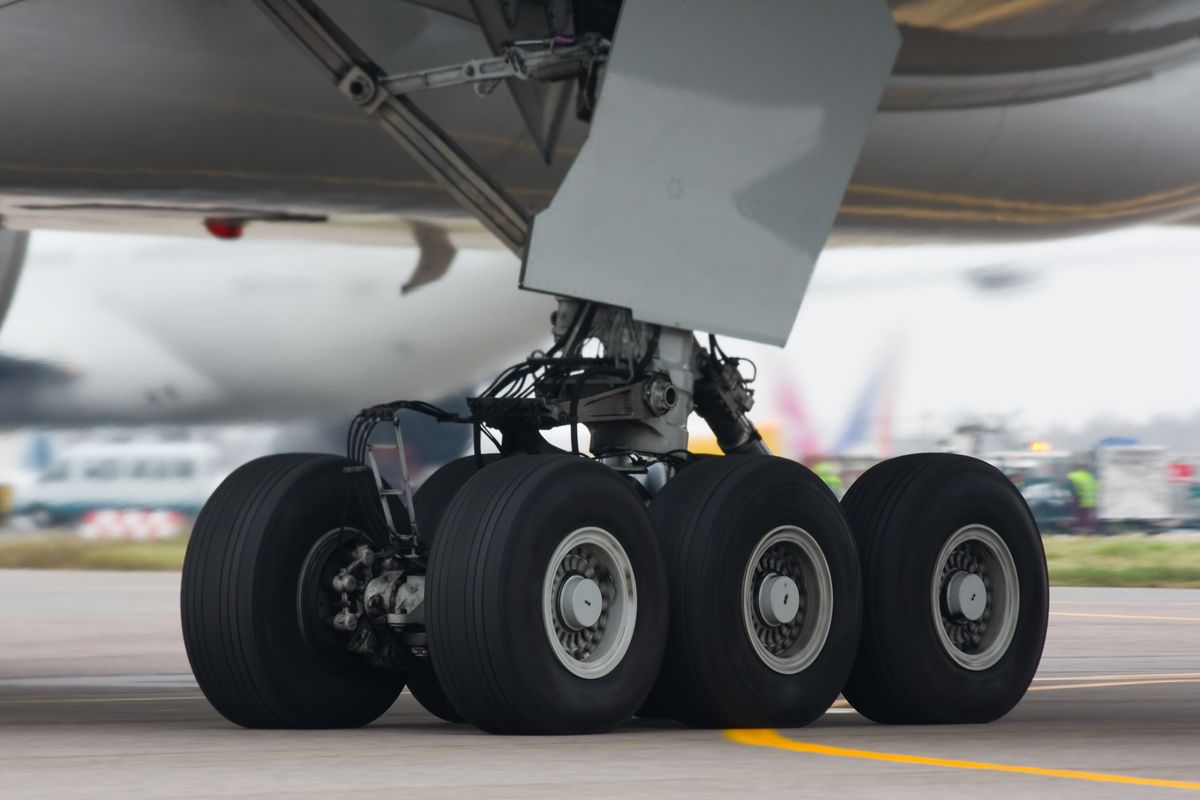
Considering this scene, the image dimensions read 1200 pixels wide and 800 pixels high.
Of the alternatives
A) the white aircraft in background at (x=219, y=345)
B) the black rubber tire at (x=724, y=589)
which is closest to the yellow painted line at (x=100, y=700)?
the black rubber tire at (x=724, y=589)

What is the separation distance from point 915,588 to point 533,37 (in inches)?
122

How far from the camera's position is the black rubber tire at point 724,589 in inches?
286

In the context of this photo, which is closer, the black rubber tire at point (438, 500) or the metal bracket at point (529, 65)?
the black rubber tire at point (438, 500)

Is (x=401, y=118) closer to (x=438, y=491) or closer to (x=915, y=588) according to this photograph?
(x=438, y=491)

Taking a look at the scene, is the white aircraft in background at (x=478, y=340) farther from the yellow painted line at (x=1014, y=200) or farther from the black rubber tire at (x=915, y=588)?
the black rubber tire at (x=915, y=588)

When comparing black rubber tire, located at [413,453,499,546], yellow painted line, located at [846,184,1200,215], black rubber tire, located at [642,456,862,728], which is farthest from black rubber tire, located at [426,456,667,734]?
yellow painted line, located at [846,184,1200,215]

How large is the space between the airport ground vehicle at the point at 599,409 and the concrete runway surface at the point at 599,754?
26cm

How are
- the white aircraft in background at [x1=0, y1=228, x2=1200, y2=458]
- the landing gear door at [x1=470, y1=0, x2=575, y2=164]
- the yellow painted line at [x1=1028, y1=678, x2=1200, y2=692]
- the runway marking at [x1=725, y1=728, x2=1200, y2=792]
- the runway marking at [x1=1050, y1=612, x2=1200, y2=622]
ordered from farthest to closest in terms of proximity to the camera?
the white aircraft in background at [x1=0, y1=228, x2=1200, y2=458]
the runway marking at [x1=1050, y1=612, x2=1200, y2=622]
the yellow painted line at [x1=1028, y1=678, x2=1200, y2=692]
the landing gear door at [x1=470, y1=0, x2=575, y2=164]
the runway marking at [x1=725, y1=728, x2=1200, y2=792]

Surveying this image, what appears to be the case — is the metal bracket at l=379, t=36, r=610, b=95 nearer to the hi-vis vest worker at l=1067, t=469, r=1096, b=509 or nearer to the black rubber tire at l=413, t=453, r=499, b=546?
the black rubber tire at l=413, t=453, r=499, b=546

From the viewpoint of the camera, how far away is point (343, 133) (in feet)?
29.6

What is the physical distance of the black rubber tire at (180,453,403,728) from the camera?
23.7ft

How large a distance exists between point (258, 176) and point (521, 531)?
10.5 feet

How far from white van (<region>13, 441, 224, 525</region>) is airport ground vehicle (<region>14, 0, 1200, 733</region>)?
19243 mm

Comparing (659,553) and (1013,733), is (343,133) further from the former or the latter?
(1013,733)
